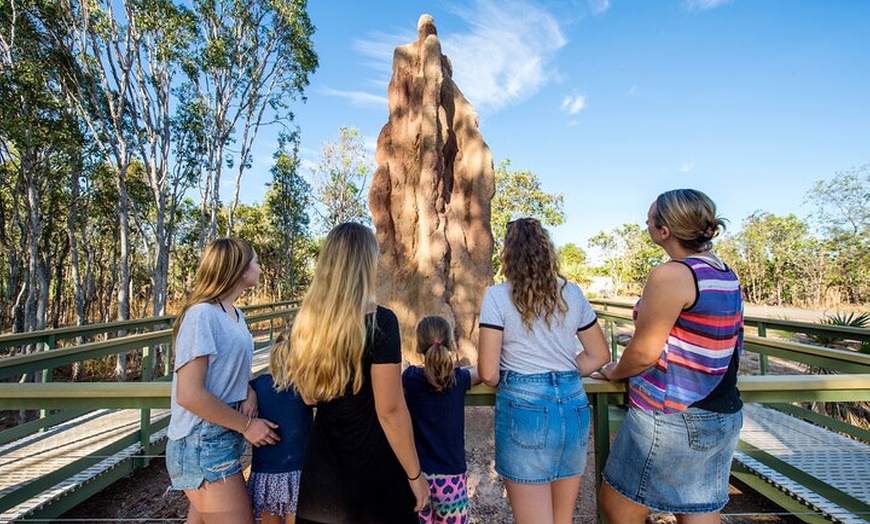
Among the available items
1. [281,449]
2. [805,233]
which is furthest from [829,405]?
[805,233]

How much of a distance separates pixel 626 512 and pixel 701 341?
638 millimetres

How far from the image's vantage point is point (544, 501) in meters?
1.57

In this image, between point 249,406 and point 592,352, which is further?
point 592,352

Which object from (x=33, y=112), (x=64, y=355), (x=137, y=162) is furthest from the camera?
(x=137, y=162)

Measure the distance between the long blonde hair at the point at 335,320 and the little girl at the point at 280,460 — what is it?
15cm

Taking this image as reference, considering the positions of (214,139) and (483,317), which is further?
(214,139)

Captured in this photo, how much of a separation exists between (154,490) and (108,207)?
Answer: 591 inches

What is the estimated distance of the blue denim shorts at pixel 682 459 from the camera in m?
1.40

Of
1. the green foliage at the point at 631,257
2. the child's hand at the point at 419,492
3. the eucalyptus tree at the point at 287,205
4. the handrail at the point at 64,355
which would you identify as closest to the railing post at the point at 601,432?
the child's hand at the point at 419,492

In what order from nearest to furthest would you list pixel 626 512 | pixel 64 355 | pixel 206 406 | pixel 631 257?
pixel 206 406 < pixel 626 512 < pixel 64 355 < pixel 631 257

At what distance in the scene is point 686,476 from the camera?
1.42 m

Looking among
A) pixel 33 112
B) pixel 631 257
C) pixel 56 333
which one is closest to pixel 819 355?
pixel 56 333

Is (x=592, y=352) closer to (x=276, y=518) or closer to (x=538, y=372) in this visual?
(x=538, y=372)

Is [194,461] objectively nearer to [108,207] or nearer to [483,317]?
[483,317]
